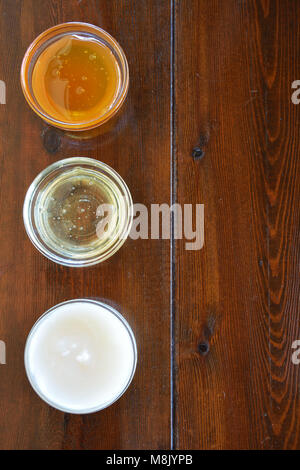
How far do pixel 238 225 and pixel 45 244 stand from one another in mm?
272

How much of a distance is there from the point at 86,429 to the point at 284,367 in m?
0.29

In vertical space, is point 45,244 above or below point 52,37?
below

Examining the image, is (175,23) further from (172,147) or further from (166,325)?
(166,325)

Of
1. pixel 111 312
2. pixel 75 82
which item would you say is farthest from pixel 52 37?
pixel 111 312

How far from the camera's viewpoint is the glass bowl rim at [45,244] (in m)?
0.70

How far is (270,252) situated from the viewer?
730 millimetres

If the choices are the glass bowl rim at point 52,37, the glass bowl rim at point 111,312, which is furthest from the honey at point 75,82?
the glass bowl rim at point 111,312

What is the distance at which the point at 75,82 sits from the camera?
0.70m

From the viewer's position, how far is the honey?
0.70 metres

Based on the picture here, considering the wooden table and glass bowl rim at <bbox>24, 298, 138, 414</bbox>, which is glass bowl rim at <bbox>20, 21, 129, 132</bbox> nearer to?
the wooden table

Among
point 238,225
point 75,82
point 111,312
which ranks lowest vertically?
point 111,312

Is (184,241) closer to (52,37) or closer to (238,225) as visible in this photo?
(238,225)

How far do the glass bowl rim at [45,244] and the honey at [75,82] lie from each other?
60 mm

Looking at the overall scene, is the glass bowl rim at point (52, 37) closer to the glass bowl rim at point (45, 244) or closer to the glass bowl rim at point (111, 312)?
the glass bowl rim at point (45, 244)
